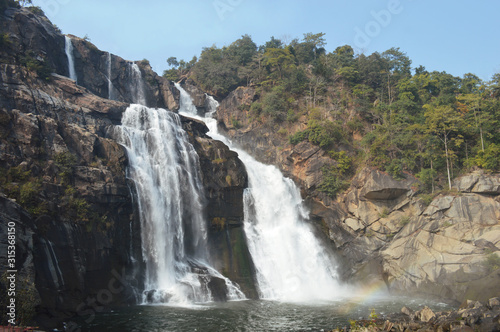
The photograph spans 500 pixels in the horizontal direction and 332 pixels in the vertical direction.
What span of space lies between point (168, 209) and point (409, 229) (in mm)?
19277

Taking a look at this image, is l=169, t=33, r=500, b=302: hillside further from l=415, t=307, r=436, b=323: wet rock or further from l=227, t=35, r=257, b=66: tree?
l=415, t=307, r=436, b=323: wet rock

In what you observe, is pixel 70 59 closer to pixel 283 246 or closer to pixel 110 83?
pixel 110 83

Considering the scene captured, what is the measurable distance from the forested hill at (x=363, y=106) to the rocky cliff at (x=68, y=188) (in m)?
11.1

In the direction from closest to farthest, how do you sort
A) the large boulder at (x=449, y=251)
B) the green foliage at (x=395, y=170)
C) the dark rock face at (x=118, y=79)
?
the large boulder at (x=449, y=251) → the green foliage at (x=395, y=170) → the dark rock face at (x=118, y=79)

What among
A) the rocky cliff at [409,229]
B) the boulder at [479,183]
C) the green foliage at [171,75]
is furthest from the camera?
the green foliage at [171,75]

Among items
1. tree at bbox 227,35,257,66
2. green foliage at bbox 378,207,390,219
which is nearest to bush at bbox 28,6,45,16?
tree at bbox 227,35,257,66

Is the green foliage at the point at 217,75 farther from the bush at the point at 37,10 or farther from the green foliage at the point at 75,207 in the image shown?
→ the green foliage at the point at 75,207

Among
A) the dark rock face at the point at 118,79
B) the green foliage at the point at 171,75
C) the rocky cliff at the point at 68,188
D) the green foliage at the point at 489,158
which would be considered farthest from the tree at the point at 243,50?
the green foliage at the point at 489,158

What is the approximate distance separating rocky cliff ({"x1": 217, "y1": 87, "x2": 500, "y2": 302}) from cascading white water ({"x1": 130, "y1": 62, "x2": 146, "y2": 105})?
20091mm

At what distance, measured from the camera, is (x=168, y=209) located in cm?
2762

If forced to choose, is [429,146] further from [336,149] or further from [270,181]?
[270,181]

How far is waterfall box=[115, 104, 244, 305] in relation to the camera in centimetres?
2511

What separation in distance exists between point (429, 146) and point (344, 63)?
20792 mm

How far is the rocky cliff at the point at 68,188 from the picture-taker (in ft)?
62.1
